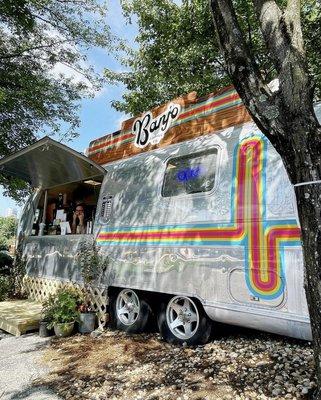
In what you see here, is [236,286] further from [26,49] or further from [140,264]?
[26,49]

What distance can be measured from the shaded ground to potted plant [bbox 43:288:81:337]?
76 centimetres

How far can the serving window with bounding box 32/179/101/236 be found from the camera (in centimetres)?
861

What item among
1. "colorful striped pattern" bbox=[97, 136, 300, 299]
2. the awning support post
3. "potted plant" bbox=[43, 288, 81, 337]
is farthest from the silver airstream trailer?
the awning support post

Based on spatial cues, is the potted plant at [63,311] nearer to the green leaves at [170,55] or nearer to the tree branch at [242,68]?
the tree branch at [242,68]

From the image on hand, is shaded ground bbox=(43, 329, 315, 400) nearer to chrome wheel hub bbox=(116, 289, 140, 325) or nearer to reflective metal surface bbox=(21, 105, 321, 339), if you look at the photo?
reflective metal surface bbox=(21, 105, 321, 339)

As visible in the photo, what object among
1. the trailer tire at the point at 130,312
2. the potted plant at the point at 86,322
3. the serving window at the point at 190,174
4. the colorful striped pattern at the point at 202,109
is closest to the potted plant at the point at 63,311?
the potted plant at the point at 86,322

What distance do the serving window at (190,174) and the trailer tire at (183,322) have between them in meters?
1.44

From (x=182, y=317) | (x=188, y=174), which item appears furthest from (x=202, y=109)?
(x=182, y=317)

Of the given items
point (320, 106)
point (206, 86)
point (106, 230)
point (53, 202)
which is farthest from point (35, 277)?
point (206, 86)

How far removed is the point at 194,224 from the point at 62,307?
2.96 m

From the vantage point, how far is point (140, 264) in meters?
5.54

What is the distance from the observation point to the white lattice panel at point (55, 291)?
624 centimetres

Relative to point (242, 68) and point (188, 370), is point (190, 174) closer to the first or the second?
point (242, 68)

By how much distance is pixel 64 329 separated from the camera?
19.9ft
